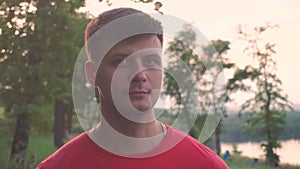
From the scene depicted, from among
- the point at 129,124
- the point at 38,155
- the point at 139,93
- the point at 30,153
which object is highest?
the point at 139,93

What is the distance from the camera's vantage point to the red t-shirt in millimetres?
1926

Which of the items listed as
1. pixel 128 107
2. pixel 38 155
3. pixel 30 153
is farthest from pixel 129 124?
pixel 38 155

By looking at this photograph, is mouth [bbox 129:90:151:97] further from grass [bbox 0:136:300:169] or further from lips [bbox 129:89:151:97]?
grass [bbox 0:136:300:169]

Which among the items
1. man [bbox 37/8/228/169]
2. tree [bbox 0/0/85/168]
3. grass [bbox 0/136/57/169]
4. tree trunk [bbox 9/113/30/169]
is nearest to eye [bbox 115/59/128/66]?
man [bbox 37/8/228/169]

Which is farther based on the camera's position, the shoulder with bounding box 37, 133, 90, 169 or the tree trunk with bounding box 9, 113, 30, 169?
the tree trunk with bounding box 9, 113, 30, 169

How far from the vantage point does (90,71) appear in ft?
6.24

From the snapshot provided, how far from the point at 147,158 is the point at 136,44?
0.44 m

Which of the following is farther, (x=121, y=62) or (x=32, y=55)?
(x=32, y=55)

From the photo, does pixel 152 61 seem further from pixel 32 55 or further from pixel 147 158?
pixel 32 55

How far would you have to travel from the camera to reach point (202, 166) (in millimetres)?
1960

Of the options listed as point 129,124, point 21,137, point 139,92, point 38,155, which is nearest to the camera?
point 139,92

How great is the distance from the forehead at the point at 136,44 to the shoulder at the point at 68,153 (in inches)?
17.2

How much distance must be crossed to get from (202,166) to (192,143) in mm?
104

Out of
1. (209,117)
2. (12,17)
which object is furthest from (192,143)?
(12,17)
